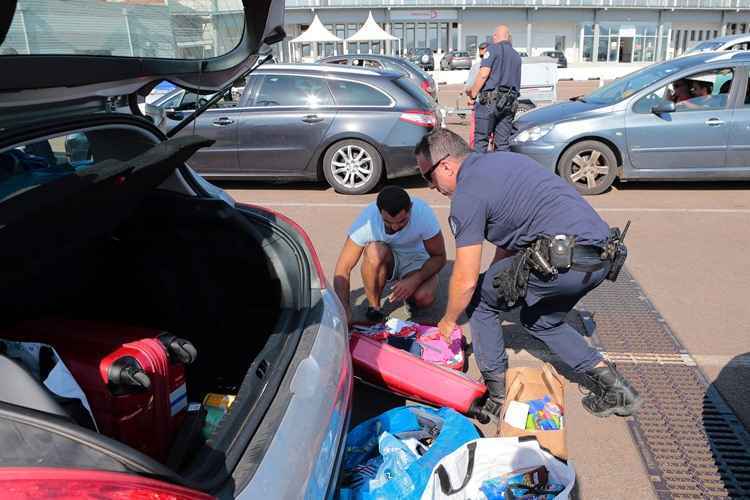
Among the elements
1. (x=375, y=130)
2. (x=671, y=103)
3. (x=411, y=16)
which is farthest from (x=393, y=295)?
(x=411, y=16)

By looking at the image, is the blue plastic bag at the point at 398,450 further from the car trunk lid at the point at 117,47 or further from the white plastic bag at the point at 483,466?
the car trunk lid at the point at 117,47

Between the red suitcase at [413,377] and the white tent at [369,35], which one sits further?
the white tent at [369,35]

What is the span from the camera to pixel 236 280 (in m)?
2.49

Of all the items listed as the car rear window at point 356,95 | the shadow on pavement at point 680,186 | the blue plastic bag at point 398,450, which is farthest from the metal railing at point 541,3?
the blue plastic bag at point 398,450

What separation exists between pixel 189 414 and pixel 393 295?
199 centimetres

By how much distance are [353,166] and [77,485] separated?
643 cm

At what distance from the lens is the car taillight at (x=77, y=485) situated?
3.20 ft

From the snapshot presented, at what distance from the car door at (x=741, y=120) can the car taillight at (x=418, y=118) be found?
10.7ft

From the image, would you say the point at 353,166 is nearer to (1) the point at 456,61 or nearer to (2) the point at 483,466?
(2) the point at 483,466

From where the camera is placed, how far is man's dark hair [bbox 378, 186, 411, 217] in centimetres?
359

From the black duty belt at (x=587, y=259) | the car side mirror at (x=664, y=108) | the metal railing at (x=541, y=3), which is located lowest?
the black duty belt at (x=587, y=259)

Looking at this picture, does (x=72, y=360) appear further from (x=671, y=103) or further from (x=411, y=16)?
(x=411, y=16)

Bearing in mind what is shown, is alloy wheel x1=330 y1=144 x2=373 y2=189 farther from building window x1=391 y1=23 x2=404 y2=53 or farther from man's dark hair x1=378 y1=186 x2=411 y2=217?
building window x1=391 y1=23 x2=404 y2=53

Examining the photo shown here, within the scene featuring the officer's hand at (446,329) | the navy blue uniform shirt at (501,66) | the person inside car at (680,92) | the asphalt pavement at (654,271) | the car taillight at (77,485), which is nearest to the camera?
the car taillight at (77,485)
